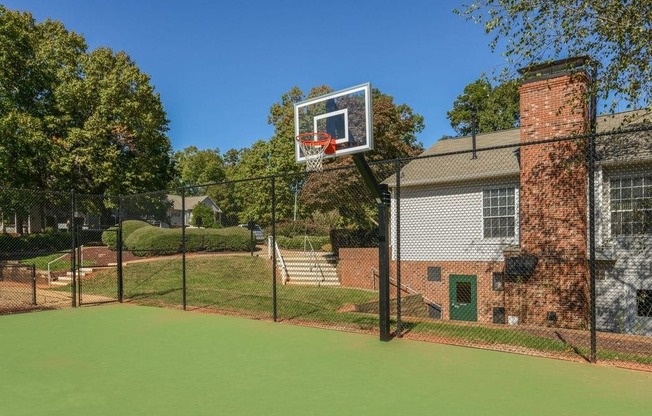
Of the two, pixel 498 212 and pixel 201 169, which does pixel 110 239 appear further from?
pixel 201 169

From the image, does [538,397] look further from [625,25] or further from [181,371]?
[625,25]

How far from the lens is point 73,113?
87.4 feet

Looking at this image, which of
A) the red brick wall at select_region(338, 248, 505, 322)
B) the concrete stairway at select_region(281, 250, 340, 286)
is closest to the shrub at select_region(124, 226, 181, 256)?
the concrete stairway at select_region(281, 250, 340, 286)

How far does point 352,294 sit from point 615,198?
7.39 m

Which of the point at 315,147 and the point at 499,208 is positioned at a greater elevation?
A: the point at 315,147

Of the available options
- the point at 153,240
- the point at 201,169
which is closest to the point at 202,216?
the point at 153,240

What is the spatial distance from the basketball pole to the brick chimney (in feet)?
19.3

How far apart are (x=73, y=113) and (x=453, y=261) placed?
23110 millimetres

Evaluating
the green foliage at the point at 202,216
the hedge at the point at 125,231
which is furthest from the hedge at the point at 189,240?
the green foliage at the point at 202,216

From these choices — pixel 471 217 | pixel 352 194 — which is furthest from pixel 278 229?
pixel 471 217

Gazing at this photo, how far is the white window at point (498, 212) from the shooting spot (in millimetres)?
13250

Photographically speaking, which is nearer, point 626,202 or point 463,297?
point 626,202

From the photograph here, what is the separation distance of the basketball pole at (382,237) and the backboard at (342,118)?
1.07 ft

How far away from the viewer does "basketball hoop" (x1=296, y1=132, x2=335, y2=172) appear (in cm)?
769
